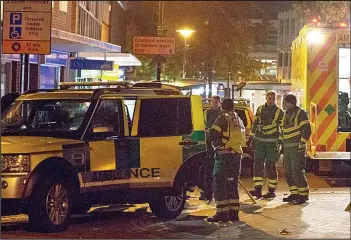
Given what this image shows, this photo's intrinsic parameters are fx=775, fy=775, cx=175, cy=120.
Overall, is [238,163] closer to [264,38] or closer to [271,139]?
[271,139]

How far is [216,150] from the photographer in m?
10.3

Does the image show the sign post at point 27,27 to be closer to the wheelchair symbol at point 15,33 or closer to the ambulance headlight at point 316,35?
the wheelchair symbol at point 15,33

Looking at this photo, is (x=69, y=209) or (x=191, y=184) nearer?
(x=69, y=209)

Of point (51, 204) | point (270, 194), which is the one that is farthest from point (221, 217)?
point (270, 194)

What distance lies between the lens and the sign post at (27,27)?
1176 cm

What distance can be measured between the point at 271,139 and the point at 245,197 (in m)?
1.05

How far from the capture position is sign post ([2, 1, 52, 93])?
11.8m

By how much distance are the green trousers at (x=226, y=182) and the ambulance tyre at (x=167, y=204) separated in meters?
0.50

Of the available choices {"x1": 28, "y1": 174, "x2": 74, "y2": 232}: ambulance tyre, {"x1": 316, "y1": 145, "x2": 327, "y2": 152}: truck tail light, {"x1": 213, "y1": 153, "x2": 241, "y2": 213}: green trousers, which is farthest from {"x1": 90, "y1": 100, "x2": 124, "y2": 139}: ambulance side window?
{"x1": 316, "y1": 145, "x2": 327, "y2": 152}: truck tail light

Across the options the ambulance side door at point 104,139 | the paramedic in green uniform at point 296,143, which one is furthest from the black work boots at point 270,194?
the ambulance side door at point 104,139

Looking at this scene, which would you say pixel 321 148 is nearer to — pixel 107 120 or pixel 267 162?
pixel 267 162

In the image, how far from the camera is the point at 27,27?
11.8m

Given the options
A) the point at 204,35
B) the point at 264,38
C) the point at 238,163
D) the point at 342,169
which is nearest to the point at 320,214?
the point at 238,163

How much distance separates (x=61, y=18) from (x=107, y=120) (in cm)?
1465
